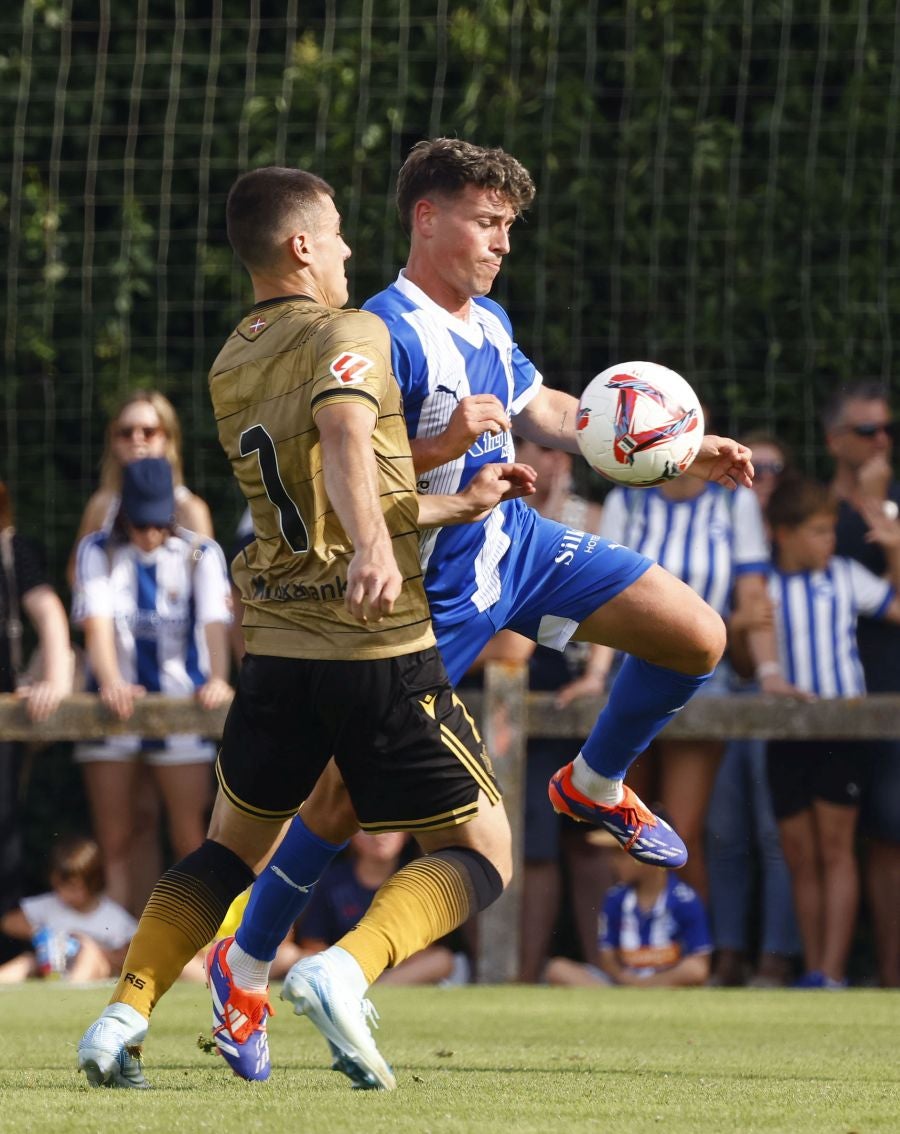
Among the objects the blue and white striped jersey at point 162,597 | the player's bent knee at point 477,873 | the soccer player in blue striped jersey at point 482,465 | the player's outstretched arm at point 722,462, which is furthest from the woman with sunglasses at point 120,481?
the player's bent knee at point 477,873

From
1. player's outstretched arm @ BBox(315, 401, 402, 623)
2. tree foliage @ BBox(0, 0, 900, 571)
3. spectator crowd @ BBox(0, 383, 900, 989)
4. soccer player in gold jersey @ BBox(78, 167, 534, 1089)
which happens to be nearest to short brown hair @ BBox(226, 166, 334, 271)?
soccer player in gold jersey @ BBox(78, 167, 534, 1089)

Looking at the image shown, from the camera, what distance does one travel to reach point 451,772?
4148mm

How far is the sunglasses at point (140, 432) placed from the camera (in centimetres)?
820

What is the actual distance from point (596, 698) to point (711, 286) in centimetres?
247

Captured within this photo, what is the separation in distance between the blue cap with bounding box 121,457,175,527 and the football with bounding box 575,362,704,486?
354cm

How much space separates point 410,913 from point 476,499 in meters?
1.00

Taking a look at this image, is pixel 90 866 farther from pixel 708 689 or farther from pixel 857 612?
pixel 857 612

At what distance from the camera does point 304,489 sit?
420 cm

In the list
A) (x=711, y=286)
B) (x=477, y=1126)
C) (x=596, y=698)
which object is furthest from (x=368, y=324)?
(x=711, y=286)

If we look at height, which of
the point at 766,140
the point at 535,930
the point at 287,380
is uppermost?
the point at 766,140

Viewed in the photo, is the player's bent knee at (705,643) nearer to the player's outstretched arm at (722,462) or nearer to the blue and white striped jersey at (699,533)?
the player's outstretched arm at (722,462)

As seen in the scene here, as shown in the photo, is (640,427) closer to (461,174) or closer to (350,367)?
(461,174)

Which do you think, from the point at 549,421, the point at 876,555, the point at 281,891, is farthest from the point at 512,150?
the point at 281,891

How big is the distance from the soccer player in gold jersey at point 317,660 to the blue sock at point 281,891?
0.21m
